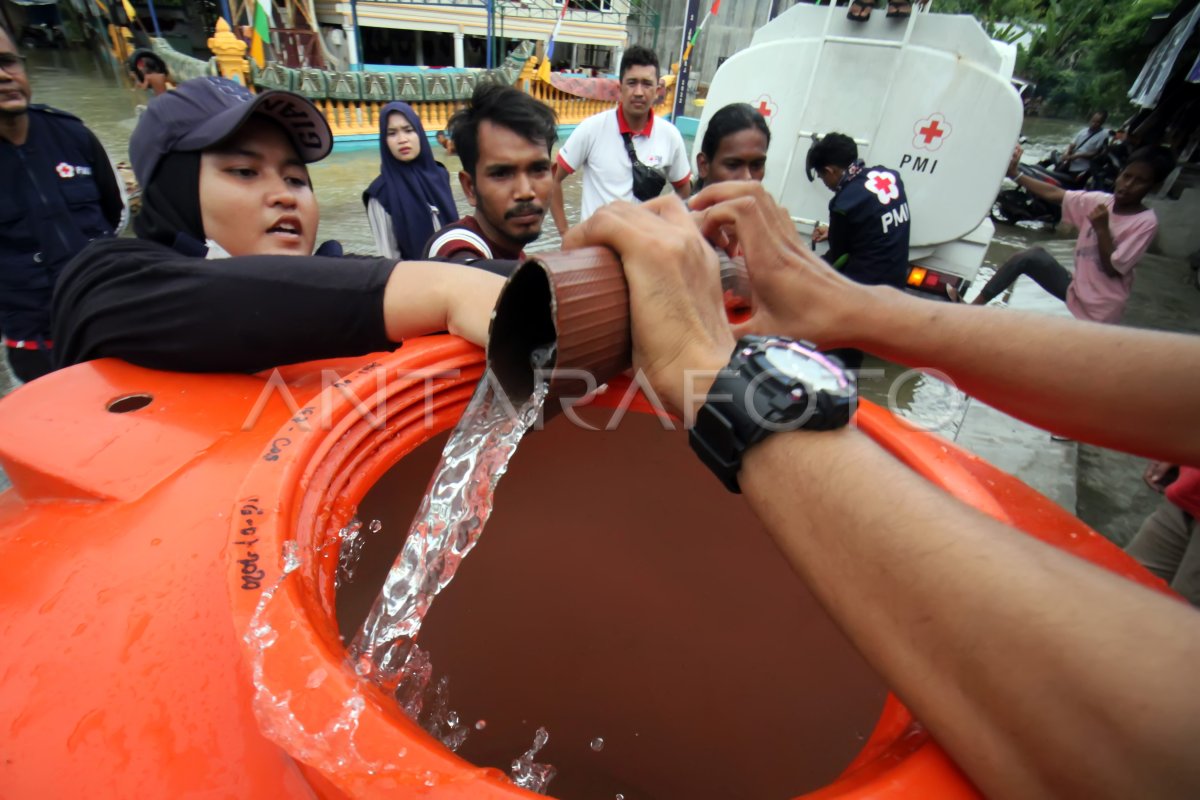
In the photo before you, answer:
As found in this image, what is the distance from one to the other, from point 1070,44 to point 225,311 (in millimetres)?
35137

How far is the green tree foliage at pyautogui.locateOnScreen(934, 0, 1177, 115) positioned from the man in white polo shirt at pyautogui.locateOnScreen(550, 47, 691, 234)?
23923 millimetres

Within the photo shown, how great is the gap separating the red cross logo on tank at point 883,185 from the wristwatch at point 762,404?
10.0ft

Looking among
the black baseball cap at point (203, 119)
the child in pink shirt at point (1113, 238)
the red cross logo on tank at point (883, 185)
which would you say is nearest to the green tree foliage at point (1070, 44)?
the child in pink shirt at point (1113, 238)

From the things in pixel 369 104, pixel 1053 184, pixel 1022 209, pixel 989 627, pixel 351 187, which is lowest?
pixel 351 187

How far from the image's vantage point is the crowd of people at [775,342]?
16.9 inches

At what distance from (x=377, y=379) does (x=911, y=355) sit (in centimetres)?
105

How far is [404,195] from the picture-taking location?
353 cm

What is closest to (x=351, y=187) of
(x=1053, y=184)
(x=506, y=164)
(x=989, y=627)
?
(x=506, y=164)

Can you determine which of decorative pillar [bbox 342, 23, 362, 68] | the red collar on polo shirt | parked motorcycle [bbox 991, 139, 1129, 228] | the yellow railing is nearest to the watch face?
the red collar on polo shirt

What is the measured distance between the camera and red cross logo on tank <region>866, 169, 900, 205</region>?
3.26 m

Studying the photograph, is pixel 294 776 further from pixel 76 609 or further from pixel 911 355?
pixel 911 355

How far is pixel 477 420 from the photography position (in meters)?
1.03

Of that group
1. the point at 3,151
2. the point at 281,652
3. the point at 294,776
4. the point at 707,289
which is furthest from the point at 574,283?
the point at 3,151

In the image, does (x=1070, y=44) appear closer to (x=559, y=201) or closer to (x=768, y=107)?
(x=768, y=107)
